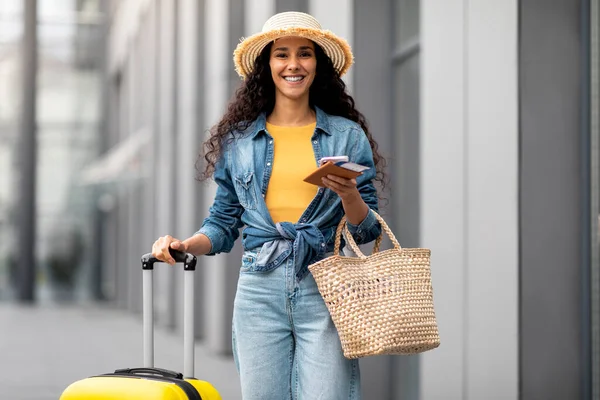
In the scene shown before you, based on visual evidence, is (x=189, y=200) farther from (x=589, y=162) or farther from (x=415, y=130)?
(x=589, y=162)

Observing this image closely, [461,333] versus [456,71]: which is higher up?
[456,71]

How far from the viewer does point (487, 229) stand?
5957 mm

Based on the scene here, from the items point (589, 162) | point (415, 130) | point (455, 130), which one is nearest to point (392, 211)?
point (415, 130)

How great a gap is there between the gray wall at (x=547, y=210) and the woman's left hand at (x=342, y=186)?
2913 millimetres

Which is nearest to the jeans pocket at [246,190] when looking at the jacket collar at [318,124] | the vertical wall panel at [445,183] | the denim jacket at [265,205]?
the denim jacket at [265,205]

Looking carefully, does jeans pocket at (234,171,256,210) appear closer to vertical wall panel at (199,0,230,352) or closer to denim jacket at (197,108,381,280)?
denim jacket at (197,108,381,280)

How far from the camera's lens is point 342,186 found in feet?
10.1

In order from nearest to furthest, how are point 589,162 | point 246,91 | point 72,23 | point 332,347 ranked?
1. point 332,347
2. point 246,91
3. point 589,162
4. point 72,23

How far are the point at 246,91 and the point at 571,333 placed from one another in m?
3.04

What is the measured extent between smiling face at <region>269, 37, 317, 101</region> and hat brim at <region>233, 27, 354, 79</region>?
0.14 feet

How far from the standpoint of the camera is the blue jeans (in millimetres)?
3283

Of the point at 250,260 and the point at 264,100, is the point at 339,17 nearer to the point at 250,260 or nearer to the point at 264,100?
the point at 264,100

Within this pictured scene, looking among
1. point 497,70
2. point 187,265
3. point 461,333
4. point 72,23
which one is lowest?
point 461,333

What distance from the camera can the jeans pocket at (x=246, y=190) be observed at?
3.41 m
